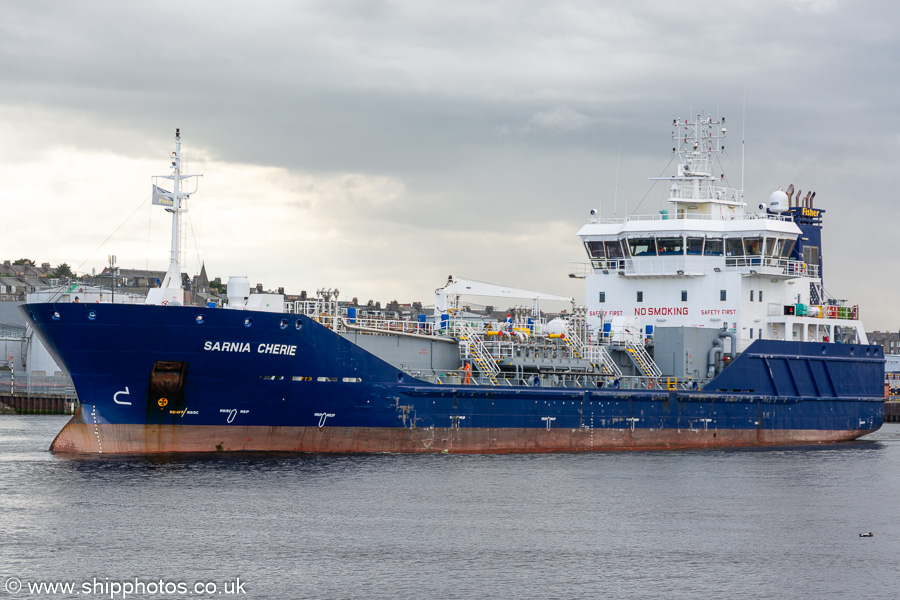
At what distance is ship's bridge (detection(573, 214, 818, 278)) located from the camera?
47375 millimetres

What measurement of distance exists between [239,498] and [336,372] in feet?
25.3

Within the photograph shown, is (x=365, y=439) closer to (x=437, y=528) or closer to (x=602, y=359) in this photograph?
(x=437, y=528)

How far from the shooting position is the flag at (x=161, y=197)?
122 feet

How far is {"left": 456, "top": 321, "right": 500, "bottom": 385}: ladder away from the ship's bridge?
9472 mm

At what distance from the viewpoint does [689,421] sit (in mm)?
44750

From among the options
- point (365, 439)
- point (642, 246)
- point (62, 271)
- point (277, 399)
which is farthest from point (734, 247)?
point (62, 271)

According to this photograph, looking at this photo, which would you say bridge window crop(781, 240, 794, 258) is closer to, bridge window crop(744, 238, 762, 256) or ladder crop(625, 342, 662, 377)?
bridge window crop(744, 238, 762, 256)

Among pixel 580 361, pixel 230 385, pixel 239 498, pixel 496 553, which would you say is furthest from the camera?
pixel 580 361

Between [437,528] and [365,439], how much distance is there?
10.8 meters

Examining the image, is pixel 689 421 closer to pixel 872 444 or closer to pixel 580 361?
pixel 580 361

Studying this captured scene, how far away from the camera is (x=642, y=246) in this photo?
48406 millimetres

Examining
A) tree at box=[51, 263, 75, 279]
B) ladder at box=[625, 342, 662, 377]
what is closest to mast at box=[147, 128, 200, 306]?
ladder at box=[625, 342, 662, 377]

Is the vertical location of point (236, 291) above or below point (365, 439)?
above

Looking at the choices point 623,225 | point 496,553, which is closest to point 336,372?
point 496,553
